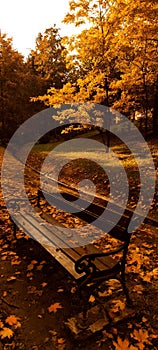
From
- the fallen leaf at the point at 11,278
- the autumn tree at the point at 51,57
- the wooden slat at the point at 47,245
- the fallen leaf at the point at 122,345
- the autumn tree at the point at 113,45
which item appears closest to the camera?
the fallen leaf at the point at 122,345

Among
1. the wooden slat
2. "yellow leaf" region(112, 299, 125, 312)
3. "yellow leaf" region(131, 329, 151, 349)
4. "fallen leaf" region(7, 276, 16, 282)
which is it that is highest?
the wooden slat

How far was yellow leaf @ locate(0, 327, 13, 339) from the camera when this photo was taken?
3057 mm

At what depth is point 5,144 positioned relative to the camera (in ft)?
84.2

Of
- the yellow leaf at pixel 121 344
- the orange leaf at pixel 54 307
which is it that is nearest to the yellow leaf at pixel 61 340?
the orange leaf at pixel 54 307

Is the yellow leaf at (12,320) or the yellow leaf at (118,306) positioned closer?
the yellow leaf at (12,320)

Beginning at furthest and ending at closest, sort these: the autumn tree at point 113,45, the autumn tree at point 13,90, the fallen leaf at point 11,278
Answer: the autumn tree at point 13,90 → the autumn tree at point 113,45 → the fallen leaf at point 11,278

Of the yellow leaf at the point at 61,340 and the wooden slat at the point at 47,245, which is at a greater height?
the wooden slat at the point at 47,245

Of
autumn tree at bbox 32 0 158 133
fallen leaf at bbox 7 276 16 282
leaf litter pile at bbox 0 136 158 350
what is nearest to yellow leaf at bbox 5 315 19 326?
leaf litter pile at bbox 0 136 158 350

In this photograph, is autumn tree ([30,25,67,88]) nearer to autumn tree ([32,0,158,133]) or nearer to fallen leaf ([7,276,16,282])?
autumn tree ([32,0,158,133])

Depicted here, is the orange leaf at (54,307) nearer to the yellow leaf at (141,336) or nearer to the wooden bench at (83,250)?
the wooden bench at (83,250)

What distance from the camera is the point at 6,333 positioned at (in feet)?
10.1

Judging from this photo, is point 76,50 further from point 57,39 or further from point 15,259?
point 57,39

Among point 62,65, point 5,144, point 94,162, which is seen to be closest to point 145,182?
point 94,162

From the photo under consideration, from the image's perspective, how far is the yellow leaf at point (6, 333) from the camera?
3057 mm
